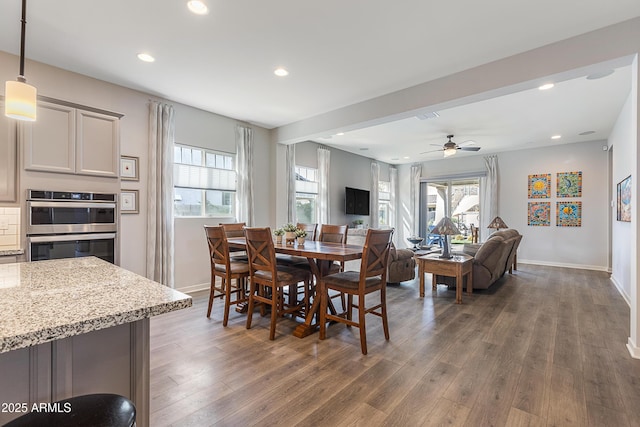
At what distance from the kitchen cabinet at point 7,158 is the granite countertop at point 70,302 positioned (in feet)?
6.50

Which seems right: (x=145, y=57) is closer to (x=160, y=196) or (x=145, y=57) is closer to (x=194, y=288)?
(x=160, y=196)

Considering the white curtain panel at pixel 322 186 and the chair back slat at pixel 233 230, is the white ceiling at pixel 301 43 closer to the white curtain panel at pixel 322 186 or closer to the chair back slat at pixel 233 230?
the chair back slat at pixel 233 230

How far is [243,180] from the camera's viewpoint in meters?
5.19

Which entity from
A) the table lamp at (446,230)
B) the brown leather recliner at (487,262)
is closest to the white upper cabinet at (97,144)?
the table lamp at (446,230)

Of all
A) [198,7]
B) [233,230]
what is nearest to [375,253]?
[233,230]

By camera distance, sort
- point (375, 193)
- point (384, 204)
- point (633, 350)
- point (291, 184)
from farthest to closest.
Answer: point (384, 204)
point (375, 193)
point (291, 184)
point (633, 350)

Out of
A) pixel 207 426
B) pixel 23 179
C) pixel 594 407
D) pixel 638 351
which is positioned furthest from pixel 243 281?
pixel 638 351

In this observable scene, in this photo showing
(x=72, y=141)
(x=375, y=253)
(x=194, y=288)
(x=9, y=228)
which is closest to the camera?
(x=375, y=253)

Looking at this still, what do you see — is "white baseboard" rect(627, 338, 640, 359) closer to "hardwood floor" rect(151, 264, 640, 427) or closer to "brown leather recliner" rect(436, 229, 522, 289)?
"hardwood floor" rect(151, 264, 640, 427)

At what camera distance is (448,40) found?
2805 mm

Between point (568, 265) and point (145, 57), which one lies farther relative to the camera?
point (568, 265)

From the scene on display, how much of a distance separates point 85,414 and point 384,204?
29.9 feet

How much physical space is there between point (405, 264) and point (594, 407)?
3184 millimetres

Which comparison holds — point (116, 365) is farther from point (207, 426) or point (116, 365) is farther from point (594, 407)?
point (594, 407)
